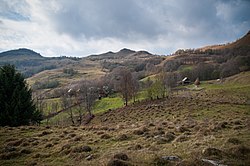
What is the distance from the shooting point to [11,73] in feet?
107

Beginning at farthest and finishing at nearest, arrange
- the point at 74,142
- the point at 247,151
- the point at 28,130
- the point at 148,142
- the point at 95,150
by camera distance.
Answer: the point at 28,130 < the point at 74,142 < the point at 148,142 < the point at 95,150 < the point at 247,151

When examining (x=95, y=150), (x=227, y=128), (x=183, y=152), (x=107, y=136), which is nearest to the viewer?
(x=183, y=152)

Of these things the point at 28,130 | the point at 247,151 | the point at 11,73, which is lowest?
the point at 28,130

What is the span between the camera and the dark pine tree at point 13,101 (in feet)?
96.3

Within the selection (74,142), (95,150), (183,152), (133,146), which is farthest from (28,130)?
(183,152)

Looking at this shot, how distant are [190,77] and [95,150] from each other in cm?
12760

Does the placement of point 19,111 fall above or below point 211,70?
below

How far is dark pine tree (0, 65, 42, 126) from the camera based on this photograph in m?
29.3

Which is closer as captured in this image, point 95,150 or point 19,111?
point 95,150

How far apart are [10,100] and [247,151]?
32.4 meters

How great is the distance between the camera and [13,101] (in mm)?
30109

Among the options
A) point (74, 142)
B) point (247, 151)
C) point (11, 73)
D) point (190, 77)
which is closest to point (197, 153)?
point (247, 151)

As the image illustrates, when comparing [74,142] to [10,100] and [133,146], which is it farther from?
[10,100]

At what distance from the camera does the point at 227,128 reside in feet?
59.0
